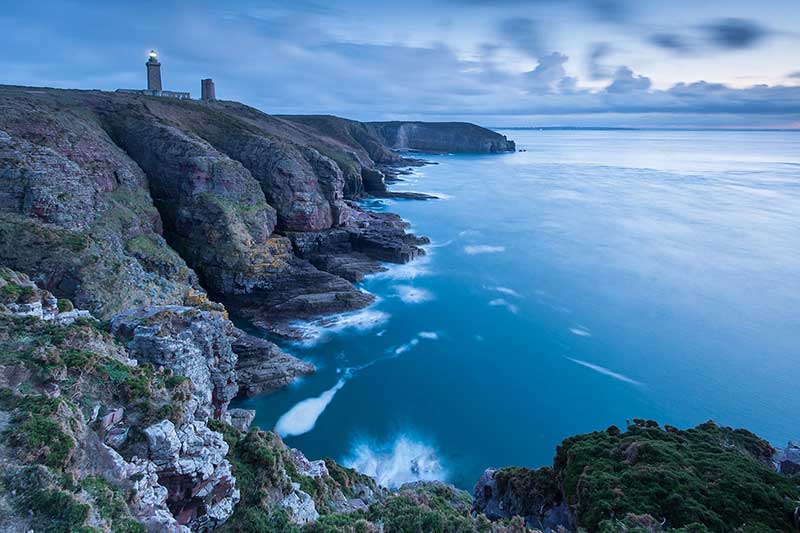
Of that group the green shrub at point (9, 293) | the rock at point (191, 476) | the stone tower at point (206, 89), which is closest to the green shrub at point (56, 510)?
the rock at point (191, 476)

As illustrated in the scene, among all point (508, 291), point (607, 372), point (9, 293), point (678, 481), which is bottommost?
point (607, 372)

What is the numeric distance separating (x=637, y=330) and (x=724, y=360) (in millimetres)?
5706

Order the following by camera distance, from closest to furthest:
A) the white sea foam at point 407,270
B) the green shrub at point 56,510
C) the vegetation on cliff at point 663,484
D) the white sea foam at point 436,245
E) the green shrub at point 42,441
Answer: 1. the green shrub at point 56,510
2. the green shrub at point 42,441
3. the vegetation on cliff at point 663,484
4. the white sea foam at point 407,270
5. the white sea foam at point 436,245

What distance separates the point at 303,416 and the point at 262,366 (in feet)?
12.8

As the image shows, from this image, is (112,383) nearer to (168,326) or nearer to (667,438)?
(168,326)

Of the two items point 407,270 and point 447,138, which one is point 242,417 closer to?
point 407,270

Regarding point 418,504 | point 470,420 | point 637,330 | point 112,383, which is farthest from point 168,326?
point 637,330

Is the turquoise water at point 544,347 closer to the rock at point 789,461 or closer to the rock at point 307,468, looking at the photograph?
the rock at point 307,468

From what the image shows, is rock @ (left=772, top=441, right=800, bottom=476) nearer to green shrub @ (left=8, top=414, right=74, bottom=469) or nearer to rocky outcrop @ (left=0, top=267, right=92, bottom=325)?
green shrub @ (left=8, top=414, right=74, bottom=469)

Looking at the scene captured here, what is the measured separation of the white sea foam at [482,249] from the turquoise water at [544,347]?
38 cm

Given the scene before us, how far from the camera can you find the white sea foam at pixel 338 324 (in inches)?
1284

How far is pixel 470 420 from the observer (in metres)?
26.4

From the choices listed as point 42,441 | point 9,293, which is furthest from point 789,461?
point 9,293

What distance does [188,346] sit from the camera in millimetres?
17469
